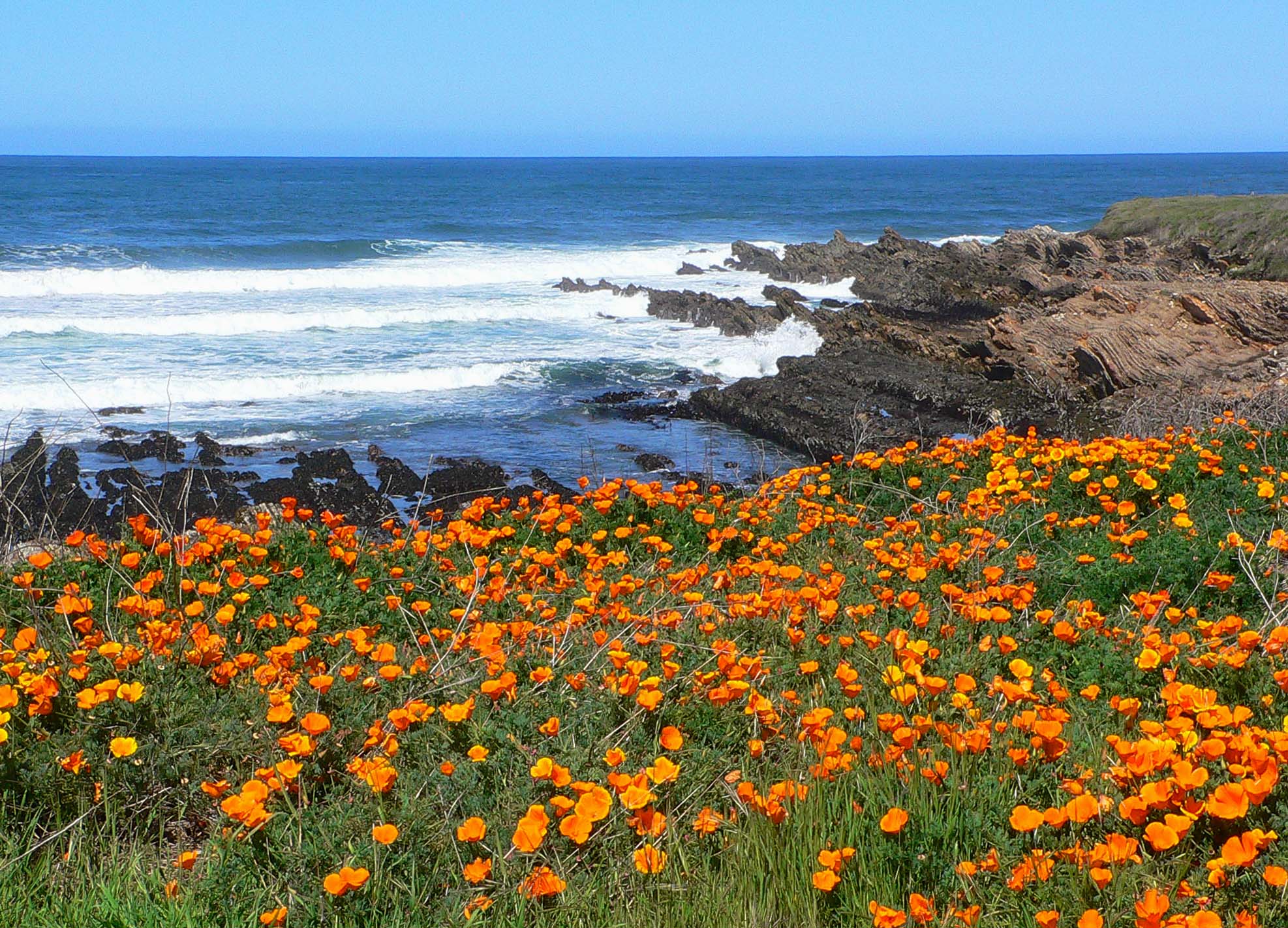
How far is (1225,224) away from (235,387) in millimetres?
21990

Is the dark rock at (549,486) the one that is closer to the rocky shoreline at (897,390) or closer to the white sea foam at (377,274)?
the rocky shoreline at (897,390)

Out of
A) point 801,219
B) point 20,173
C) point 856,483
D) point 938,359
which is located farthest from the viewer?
point 20,173

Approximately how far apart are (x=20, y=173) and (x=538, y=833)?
305 ft

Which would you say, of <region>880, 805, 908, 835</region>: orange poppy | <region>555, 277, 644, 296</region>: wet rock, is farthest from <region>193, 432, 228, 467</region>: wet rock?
<region>555, 277, 644, 296</region>: wet rock

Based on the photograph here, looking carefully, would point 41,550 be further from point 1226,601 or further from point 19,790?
point 1226,601

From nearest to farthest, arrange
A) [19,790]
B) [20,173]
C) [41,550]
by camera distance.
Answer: [19,790] → [41,550] → [20,173]

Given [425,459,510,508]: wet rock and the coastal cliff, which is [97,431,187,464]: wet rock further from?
the coastal cliff

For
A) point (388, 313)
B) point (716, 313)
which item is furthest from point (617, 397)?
point (388, 313)

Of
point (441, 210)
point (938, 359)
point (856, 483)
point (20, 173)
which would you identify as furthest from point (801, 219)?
point (20, 173)

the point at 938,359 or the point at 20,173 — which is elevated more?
the point at 20,173

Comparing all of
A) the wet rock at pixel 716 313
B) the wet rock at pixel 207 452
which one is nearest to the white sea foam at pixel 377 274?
the wet rock at pixel 716 313

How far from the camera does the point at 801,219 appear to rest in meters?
52.4

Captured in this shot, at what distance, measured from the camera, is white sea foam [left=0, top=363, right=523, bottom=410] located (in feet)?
46.3

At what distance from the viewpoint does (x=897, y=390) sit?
46.5 feet
